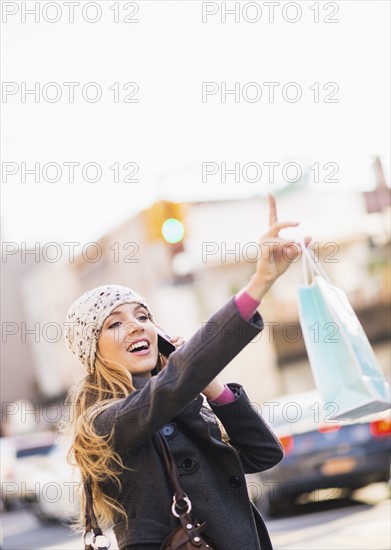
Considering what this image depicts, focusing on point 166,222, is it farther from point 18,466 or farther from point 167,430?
point 18,466

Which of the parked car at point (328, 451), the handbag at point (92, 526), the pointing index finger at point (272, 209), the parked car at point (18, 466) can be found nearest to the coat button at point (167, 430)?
the handbag at point (92, 526)

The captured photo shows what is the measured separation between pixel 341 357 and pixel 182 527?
0.93 meters

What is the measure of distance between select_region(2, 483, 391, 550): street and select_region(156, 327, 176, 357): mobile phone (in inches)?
230

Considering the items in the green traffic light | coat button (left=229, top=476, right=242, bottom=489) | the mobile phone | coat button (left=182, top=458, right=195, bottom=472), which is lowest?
coat button (left=229, top=476, right=242, bottom=489)

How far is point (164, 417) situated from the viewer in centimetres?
291

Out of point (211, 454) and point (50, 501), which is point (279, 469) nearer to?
point (50, 501)

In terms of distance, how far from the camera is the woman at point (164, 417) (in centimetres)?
279

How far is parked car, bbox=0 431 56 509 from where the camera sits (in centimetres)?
2253

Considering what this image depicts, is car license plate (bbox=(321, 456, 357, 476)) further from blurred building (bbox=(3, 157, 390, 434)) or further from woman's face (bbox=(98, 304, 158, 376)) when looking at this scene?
blurred building (bbox=(3, 157, 390, 434))

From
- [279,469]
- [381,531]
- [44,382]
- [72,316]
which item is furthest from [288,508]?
[44,382]

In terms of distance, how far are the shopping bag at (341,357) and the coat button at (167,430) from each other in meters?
0.62

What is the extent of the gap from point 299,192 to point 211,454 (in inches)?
1416

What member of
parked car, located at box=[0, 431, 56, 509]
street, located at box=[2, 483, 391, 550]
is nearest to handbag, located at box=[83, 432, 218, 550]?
street, located at box=[2, 483, 391, 550]

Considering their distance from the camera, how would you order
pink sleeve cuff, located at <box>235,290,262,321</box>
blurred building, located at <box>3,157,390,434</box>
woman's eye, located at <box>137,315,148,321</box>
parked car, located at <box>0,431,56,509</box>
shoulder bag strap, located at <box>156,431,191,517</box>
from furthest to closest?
blurred building, located at <box>3,157,390,434</box>
parked car, located at <box>0,431,56,509</box>
woman's eye, located at <box>137,315,148,321</box>
shoulder bag strap, located at <box>156,431,191,517</box>
pink sleeve cuff, located at <box>235,290,262,321</box>
